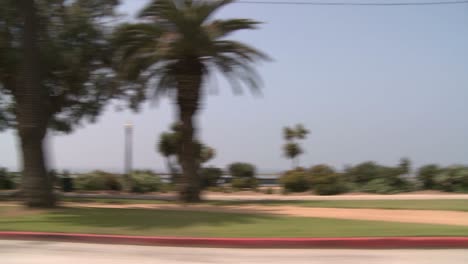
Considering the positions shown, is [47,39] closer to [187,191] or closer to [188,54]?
[188,54]

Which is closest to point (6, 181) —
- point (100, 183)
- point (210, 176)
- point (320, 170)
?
point (100, 183)

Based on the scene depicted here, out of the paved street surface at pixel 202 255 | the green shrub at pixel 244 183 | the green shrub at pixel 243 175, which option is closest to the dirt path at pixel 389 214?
the paved street surface at pixel 202 255

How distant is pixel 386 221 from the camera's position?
11398mm

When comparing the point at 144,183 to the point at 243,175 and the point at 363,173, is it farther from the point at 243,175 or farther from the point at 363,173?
the point at 363,173

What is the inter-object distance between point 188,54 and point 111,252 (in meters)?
10.5

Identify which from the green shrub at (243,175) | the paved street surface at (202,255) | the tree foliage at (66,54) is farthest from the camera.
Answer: the green shrub at (243,175)

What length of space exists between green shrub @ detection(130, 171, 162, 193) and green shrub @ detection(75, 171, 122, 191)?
3.45 feet

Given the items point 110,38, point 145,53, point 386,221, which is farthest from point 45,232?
point 110,38

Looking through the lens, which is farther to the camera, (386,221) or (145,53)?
(145,53)

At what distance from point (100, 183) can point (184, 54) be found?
1285cm

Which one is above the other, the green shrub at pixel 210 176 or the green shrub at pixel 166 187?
the green shrub at pixel 210 176

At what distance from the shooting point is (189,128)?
1819cm

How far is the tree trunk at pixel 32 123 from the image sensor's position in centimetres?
1419

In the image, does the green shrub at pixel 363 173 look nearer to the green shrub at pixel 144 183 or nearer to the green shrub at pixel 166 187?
Result: the green shrub at pixel 166 187
